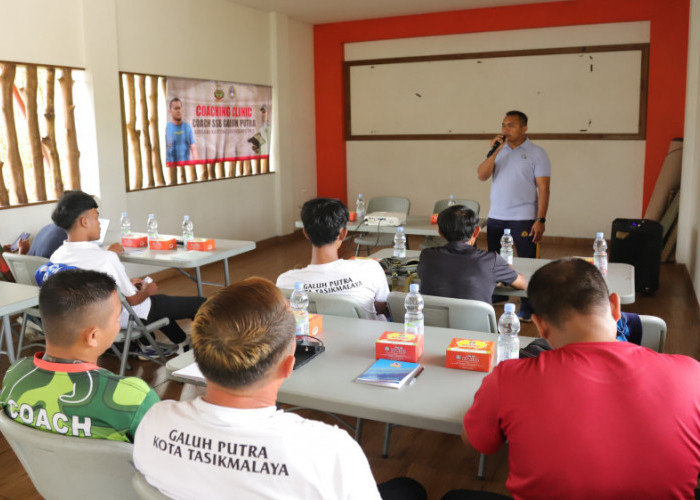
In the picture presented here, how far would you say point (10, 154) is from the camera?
17.3 feet

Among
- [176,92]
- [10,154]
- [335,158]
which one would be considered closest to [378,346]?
[10,154]

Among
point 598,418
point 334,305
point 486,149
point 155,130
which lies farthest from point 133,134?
point 598,418

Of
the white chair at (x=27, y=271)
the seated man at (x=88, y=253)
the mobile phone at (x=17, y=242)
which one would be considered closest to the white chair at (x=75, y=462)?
the seated man at (x=88, y=253)

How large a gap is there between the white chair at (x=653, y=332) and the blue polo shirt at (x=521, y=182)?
2688 mm

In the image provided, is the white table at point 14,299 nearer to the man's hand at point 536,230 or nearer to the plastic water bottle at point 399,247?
the plastic water bottle at point 399,247

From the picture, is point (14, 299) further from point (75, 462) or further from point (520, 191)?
point (520, 191)

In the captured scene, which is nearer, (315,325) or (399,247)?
(315,325)

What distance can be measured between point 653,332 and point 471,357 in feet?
2.36

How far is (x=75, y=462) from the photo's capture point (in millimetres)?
1438

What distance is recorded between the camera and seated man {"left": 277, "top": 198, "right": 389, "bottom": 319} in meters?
2.96

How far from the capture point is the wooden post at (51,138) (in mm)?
5574

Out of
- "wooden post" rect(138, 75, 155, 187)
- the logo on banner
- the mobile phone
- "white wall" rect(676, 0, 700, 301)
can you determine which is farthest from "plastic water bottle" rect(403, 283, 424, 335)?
the logo on banner

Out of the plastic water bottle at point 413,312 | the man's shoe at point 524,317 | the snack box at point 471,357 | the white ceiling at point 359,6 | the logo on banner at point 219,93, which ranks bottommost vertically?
the man's shoe at point 524,317

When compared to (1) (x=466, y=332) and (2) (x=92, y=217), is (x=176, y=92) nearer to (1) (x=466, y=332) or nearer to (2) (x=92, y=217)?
(2) (x=92, y=217)
